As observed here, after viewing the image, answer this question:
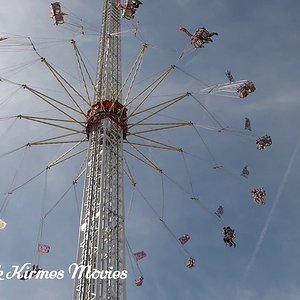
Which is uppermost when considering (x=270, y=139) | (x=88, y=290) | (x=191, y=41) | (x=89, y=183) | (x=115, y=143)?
(x=191, y=41)

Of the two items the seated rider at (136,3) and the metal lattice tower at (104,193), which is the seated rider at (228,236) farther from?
the seated rider at (136,3)

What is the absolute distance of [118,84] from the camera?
149ft

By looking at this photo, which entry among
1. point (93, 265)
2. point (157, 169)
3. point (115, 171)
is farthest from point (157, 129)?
point (93, 265)

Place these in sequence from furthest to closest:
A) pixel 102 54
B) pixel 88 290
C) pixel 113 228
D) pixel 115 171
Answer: pixel 102 54 < pixel 115 171 < pixel 113 228 < pixel 88 290

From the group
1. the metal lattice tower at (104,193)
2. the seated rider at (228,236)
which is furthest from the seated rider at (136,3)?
the seated rider at (228,236)

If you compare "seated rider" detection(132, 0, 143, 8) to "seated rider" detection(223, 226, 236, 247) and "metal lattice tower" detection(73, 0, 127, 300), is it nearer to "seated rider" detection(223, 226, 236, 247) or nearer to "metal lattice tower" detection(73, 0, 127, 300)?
"metal lattice tower" detection(73, 0, 127, 300)

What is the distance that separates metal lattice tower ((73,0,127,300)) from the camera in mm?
32781

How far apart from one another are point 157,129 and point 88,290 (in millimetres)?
15623

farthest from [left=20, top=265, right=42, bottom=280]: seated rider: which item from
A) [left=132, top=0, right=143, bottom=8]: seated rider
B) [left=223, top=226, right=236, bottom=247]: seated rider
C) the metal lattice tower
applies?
[left=132, top=0, right=143, bottom=8]: seated rider

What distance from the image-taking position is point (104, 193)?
120 ft

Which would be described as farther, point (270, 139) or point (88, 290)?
point (270, 139)

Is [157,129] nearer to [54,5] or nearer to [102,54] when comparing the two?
[102,54]

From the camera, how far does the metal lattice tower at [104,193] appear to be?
32781 mm

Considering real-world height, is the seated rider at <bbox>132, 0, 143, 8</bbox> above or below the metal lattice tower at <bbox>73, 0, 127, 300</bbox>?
above
